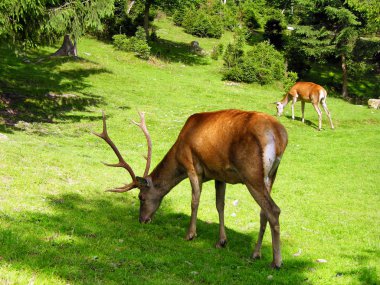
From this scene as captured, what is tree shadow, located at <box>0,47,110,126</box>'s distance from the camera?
71.4 ft

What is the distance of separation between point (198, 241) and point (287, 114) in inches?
857

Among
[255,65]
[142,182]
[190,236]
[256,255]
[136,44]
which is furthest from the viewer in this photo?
[136,44]

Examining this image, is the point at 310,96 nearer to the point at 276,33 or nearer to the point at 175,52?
the point at 175,52

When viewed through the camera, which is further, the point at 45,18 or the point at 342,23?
the point at 342,23

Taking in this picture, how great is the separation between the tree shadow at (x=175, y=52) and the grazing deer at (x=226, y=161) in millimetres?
32709

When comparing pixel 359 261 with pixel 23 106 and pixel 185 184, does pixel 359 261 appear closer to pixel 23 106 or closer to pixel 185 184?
pixel 185 184

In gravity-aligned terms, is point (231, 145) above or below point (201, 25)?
above

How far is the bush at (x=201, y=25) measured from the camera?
174 feet

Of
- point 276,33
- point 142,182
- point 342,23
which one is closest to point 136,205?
point 142,182

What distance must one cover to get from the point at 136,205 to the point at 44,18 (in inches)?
516

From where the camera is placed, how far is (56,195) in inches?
397

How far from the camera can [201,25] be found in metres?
53.0

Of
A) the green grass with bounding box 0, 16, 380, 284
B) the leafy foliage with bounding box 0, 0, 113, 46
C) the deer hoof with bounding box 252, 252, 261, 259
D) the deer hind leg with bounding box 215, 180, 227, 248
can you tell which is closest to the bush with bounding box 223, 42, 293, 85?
the green grass with bounding box 0, 16, 380, 284

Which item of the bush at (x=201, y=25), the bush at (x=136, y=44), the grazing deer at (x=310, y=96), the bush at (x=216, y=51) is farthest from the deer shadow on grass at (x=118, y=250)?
the bush at (x=201, y=25)
